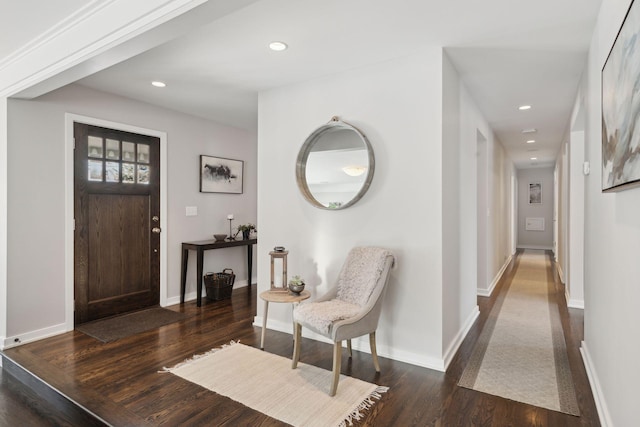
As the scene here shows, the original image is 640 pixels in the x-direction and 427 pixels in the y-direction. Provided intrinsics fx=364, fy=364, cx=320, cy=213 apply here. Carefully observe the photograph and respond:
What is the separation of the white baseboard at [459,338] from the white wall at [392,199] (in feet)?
0.44

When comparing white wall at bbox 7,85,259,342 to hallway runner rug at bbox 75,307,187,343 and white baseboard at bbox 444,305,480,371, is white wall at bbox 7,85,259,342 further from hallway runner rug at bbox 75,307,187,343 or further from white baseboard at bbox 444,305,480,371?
white baseboard at bbox 444,305,480,371

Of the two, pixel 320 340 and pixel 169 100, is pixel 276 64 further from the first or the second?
pixel 320 340

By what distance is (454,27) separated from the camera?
2342 millimetres

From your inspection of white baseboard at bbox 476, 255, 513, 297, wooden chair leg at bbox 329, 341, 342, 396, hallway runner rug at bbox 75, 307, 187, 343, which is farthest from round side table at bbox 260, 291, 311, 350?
white baseboard at bbox 476, 255, 513, 297

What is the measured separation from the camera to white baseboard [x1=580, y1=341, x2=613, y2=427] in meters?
1.88

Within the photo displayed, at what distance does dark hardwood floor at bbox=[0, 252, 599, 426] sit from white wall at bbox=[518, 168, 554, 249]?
25.1ft

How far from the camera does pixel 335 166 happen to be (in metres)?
3.14

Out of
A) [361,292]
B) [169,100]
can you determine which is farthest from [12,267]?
[361,292]

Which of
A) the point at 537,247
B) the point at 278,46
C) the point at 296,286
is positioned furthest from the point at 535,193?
the point at 278,46

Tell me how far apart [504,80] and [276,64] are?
2.05 metres

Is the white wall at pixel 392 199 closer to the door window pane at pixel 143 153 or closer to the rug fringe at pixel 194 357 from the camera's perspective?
the rug fringe at pixel 194 357

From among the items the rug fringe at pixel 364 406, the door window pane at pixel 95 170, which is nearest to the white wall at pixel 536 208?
the rug fringe at pixel 364 406

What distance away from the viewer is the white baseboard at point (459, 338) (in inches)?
109

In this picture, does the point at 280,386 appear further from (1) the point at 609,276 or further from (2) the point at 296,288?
(1) the point at 609,276
